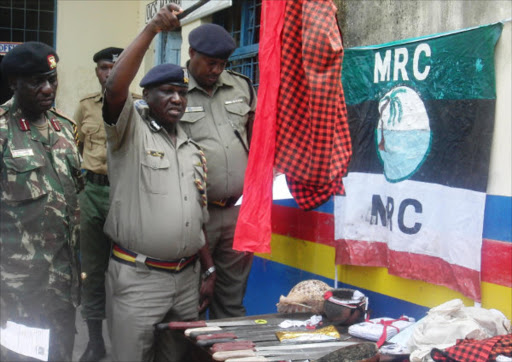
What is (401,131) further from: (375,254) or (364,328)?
(364,328)

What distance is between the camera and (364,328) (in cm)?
341

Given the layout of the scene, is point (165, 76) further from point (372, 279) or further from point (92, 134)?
point (92, 134)

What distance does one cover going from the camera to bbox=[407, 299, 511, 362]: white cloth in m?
2.94

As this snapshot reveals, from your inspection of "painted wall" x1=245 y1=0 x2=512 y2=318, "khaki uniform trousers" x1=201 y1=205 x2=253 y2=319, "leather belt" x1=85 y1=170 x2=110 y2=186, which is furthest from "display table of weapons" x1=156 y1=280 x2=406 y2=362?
"leather belt" x1=85 y1=170 x2=110 y2=186

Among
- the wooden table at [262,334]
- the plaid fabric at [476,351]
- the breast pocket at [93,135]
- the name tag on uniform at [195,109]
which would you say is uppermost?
the name tag on uniform at [195,109]

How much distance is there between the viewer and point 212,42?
382cm

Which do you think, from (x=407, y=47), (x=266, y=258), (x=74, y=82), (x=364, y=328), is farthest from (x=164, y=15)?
(x=74, y=82)

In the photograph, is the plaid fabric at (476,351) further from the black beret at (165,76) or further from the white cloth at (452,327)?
the black beret at (165,76)

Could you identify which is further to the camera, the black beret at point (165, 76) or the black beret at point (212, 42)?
the black beret at point (212, 42)

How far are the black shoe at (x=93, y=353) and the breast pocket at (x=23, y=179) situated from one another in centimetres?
198

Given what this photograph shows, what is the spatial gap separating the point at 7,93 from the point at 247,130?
6985 mm

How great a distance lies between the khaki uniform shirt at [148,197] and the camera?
3.49 metres

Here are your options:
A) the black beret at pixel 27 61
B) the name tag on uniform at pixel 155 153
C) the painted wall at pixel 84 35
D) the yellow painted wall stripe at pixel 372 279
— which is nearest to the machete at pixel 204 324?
the yellow painted wall stripe at pixel 372 279

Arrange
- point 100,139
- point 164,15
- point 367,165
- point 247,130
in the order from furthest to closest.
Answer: point 100,139 → point 247,130 → point 367,165 → point 164,15
